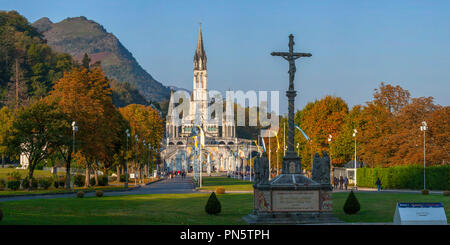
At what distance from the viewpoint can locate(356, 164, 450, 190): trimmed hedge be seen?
6238 centimetres

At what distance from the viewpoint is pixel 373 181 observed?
74.4 m

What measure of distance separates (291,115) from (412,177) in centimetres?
3930

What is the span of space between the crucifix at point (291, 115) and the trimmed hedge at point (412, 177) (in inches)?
1432

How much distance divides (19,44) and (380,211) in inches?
6811

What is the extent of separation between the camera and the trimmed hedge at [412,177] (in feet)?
205

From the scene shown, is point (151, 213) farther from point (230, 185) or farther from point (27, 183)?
point (230, 185)

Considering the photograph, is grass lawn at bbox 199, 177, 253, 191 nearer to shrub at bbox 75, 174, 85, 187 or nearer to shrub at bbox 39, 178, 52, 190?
shrub at bbox 75, 174, 85, 187

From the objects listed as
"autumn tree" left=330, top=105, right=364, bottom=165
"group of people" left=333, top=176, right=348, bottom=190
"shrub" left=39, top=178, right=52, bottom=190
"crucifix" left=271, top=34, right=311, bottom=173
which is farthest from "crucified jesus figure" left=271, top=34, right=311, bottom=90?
"autumn tree" left=330, top=105, right=364, bottom=165

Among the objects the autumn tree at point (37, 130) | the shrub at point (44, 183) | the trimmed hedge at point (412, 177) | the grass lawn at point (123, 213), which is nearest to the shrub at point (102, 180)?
the shrub at point (44, 183)

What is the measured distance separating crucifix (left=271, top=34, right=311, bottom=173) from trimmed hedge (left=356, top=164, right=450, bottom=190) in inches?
1432

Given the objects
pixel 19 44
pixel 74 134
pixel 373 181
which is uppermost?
pixel 19 44

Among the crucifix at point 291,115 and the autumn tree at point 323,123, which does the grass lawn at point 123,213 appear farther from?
the autumn tree at point 323,123
